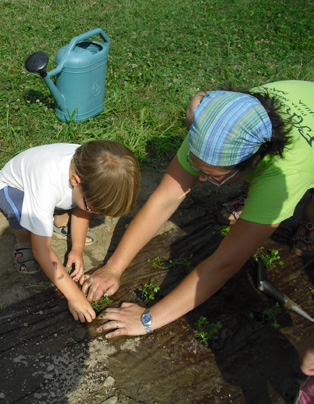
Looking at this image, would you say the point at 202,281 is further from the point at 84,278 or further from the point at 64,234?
the point at 64,234

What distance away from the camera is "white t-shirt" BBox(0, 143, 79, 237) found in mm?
2025

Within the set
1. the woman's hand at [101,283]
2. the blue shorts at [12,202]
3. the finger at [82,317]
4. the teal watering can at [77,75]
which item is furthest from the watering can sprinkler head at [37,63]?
the finger at [82,317]

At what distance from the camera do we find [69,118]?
11.1 feet

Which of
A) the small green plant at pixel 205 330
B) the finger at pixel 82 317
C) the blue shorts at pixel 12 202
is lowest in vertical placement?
the small green plant at pixel 205 330

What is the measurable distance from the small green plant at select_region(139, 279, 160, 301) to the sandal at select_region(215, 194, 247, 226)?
0.71 meters

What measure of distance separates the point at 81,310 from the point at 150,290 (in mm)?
433

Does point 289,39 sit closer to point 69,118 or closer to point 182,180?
point 69,118

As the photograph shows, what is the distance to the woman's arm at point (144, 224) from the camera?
89.4 inches

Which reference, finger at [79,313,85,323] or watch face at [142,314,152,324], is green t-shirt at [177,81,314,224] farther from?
finger at [79,313,85,323]

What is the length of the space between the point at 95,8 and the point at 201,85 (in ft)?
7.09

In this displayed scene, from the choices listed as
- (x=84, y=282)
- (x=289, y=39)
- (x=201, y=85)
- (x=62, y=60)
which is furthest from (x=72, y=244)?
(x=289, y=39)

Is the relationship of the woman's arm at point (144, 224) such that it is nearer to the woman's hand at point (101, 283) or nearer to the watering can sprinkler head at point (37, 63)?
the woman's hand at point (101, 283)

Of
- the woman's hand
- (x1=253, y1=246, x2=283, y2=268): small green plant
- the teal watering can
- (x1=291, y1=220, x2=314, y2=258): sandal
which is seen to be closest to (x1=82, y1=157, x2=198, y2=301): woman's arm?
the woman's hand

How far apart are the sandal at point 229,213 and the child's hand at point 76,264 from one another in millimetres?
1005
